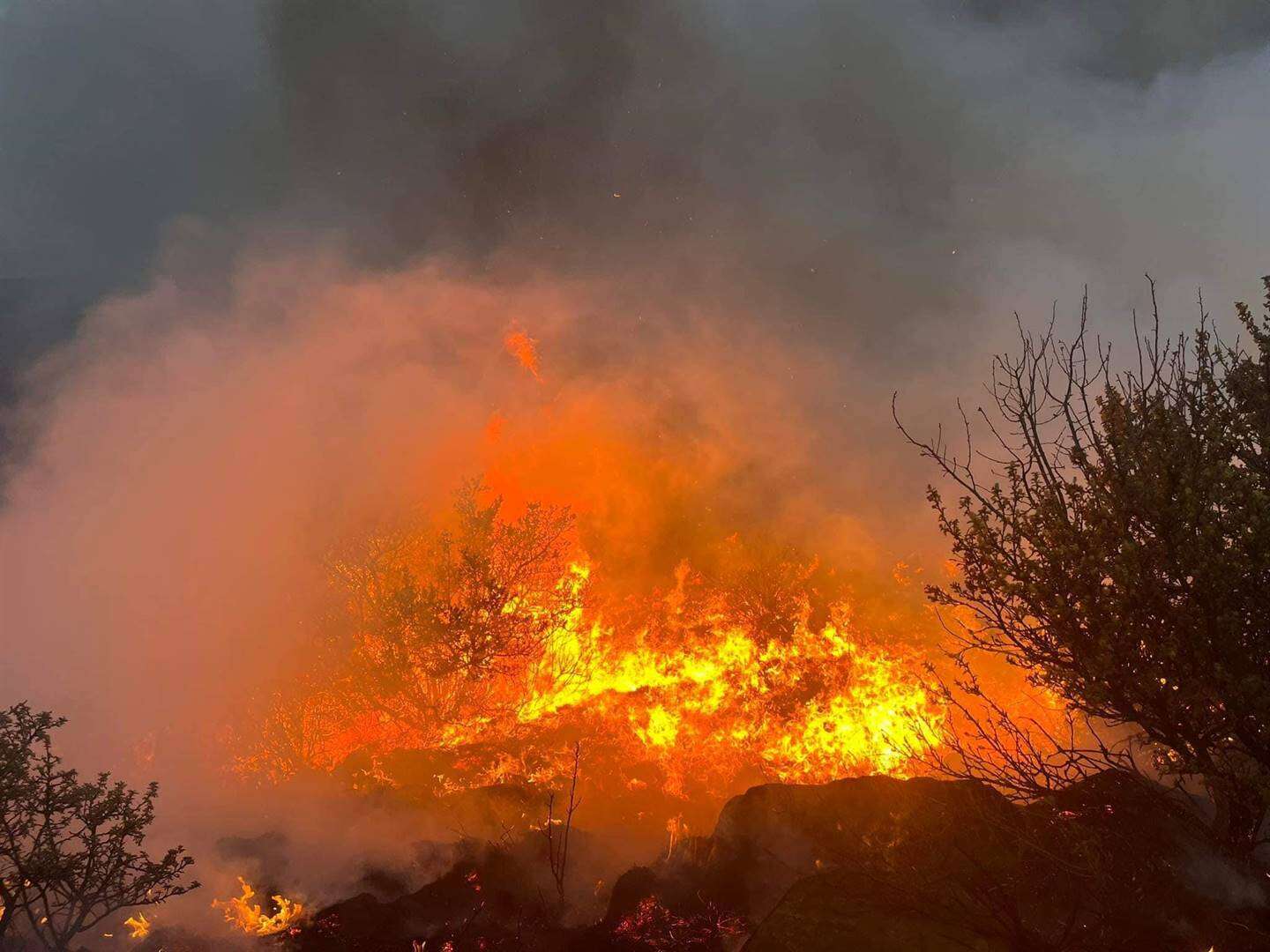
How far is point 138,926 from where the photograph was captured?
15.4 m

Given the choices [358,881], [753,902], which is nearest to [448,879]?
[358,881]

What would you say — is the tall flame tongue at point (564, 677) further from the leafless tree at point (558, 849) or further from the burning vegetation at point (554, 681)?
the leafless tree at point (558, 849)

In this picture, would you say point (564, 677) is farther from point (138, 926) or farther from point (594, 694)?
point (138, 926)

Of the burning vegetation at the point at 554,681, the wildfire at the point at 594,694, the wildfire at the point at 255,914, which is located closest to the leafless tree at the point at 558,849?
the burning vegetation at the point at 554,681

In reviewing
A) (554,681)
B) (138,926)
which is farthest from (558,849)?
(138,926)

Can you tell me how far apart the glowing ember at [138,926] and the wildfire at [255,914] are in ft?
4.27

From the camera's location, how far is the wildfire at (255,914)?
1530 centimetres

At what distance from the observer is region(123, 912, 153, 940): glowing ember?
15312 mm

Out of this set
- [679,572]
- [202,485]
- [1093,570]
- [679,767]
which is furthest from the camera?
[679,572]

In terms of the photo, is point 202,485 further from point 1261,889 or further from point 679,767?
point 1261,889

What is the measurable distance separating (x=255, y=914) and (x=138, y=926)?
2597mm

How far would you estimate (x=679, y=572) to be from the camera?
32000 mm

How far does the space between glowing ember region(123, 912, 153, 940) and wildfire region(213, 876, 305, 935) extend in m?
1.30

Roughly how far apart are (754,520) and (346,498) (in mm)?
20291
